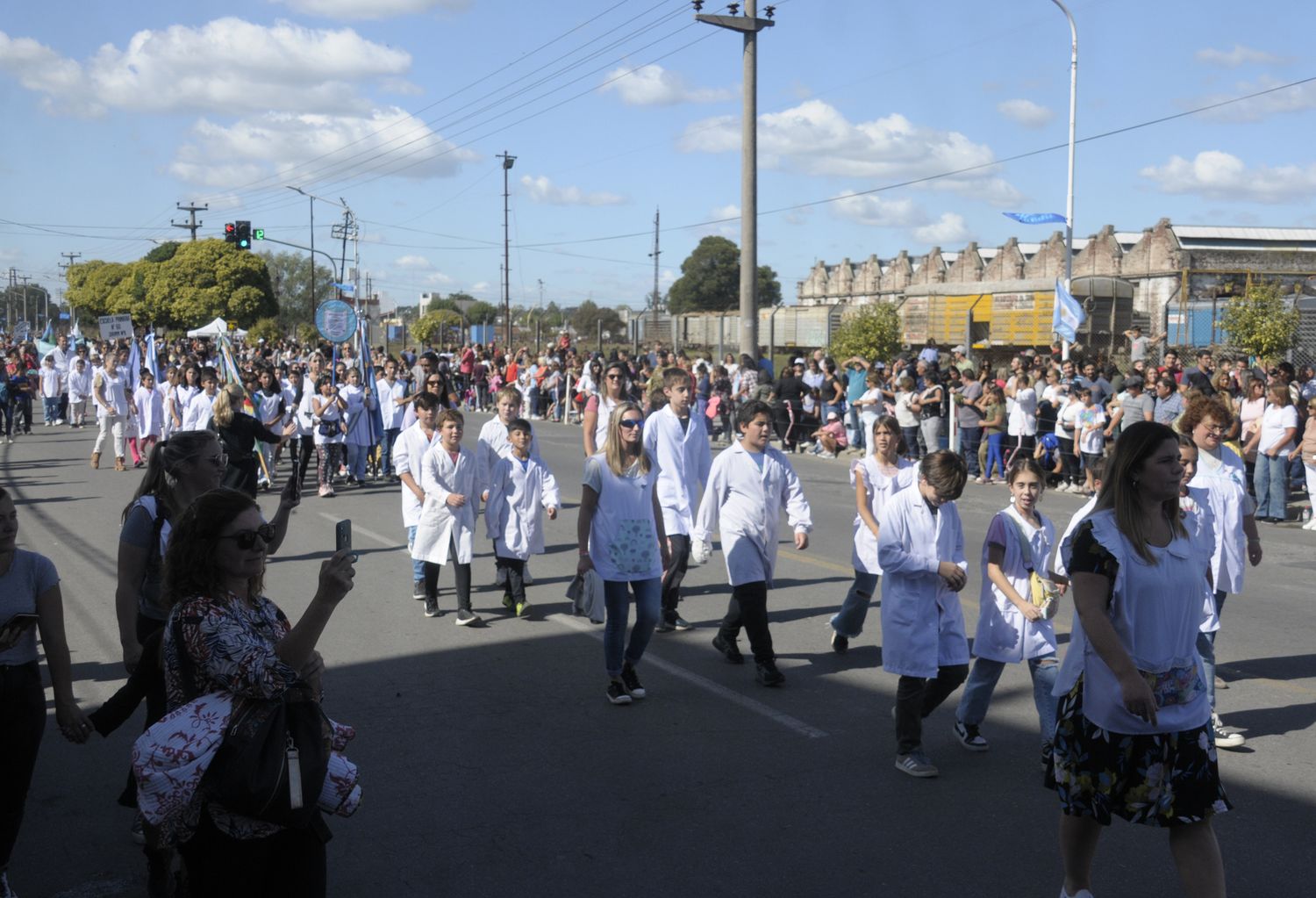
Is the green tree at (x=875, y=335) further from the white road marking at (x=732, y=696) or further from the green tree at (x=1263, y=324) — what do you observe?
the white road marking at (x=732, y=696)

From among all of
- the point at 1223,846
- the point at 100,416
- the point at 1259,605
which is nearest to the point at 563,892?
the point at 1223,846

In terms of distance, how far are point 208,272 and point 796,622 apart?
226ft

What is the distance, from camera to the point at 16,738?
13.9 ft

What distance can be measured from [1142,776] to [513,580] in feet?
19.7

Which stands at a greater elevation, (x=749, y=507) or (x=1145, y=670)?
(x=749, y=507)

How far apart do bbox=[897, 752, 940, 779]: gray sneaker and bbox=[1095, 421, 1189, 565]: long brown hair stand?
2.11m

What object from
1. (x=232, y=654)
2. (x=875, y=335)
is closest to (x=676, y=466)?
(x=232, y=654)

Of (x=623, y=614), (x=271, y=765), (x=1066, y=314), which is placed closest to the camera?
(x=271, y=765)

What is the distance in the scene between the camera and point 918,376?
839 inches

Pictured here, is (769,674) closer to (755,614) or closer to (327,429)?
(755,614)

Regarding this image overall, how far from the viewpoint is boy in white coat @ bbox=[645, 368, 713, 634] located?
8703 millimetres

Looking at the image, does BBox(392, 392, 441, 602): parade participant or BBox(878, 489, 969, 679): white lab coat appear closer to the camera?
BBox(878, 489, 969, 679): white lab coat

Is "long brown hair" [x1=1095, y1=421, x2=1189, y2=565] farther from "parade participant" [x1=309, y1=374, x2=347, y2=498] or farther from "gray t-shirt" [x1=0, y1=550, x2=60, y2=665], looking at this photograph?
"parade participant" [x1=309, y1=374, x2=347, y2=498]

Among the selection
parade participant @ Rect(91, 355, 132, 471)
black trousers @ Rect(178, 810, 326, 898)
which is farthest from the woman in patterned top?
parade participant @ Rect(91, 355, 132, 471)
